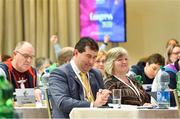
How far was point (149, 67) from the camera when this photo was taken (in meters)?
5.78

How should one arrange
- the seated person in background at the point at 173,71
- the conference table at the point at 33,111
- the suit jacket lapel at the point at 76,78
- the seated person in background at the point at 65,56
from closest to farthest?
the conference table at the point at 33,111 → the suit jacket lapel at the point at 76,78 → the seated person in background at the point at 173,71 → the seated person in background at the point at 65,56

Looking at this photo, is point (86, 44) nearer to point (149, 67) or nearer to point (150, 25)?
point (149, 67)

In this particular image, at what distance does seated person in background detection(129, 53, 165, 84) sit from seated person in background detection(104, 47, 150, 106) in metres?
1.20

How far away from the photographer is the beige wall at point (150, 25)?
7902 millimetres

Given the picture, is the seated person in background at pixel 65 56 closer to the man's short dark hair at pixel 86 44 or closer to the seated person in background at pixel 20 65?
the seated person in background at pixel 20 65

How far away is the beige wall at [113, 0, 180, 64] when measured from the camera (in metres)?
7.90

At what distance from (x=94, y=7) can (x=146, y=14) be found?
998mm

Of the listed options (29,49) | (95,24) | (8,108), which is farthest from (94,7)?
(8,108)

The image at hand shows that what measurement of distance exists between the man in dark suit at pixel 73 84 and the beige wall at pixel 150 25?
4354 mm

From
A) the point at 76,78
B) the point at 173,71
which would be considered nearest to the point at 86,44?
the point at 76,78

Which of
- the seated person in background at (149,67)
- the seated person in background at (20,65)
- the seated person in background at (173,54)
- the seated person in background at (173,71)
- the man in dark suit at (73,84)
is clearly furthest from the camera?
the seated person in background at (149,67)

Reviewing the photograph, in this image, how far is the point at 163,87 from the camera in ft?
12.8

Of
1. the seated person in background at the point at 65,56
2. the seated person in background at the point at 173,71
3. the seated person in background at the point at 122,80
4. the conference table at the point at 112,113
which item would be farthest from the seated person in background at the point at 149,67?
the conference table at the point at 112,113

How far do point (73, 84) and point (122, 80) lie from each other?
77 cm
